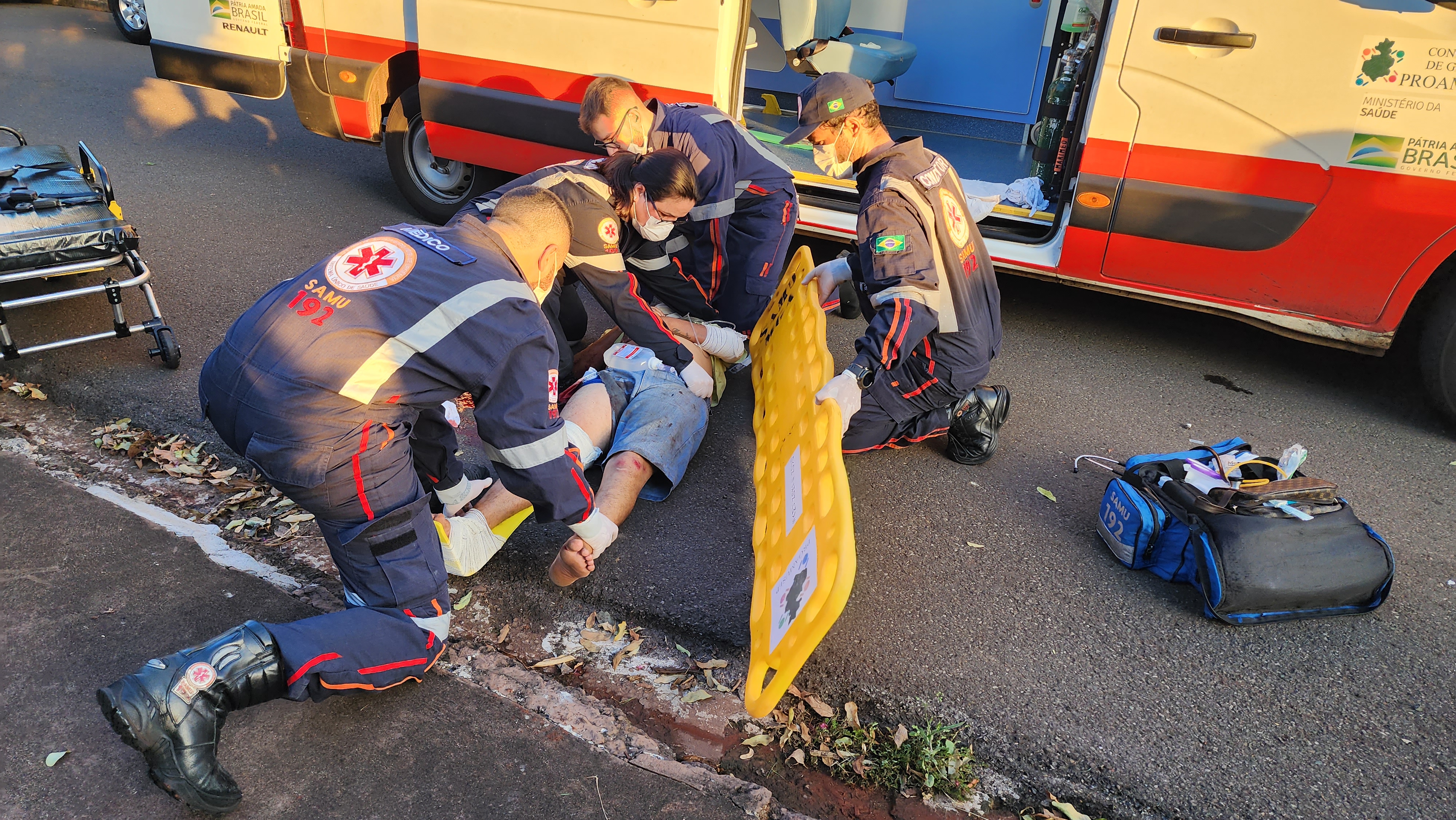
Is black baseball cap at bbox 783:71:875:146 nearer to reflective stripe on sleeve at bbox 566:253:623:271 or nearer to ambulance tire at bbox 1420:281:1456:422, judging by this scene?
reflective stripe on sleeve at bbox 566:253:623:271

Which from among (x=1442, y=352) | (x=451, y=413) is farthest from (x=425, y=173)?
(x=1442, y=352)

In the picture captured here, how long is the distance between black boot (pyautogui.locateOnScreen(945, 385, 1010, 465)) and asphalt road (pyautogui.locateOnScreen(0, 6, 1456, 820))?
0.08 metres

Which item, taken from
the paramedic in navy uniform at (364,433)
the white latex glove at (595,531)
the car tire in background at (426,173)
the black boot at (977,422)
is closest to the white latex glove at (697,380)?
the white latex glove at (595,531)

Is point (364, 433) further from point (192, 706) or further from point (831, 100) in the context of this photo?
point (831, 100)

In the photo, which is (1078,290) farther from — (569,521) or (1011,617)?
(569,521)

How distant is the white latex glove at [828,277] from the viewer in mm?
3734

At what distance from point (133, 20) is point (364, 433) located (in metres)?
11.5

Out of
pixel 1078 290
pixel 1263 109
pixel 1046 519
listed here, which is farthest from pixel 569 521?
pixel 1078 290

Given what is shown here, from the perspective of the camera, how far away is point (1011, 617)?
9.70 feet

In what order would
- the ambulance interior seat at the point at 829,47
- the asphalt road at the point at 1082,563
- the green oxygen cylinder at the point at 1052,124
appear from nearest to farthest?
the asphalt road at the point at 1082,563 < the green oxygen cylinder at the point at 1052,124 < the ambulance interior seat at the point at 829,47

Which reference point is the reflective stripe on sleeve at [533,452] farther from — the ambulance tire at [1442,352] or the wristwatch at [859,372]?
the ambulance tire at [1442,352]

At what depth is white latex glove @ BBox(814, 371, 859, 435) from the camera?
9.66ft

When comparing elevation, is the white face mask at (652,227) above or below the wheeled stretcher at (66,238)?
above

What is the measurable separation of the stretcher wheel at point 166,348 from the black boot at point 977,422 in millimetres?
3558
